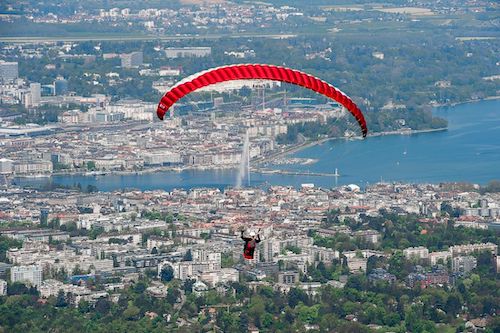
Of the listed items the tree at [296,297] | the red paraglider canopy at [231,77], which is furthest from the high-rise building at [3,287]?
the red paraglider canopy at [231,77]

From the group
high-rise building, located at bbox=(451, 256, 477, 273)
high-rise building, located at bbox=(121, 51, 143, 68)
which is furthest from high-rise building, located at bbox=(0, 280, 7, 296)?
high-rise building, located at bbox=(121, 51, 143, 68)

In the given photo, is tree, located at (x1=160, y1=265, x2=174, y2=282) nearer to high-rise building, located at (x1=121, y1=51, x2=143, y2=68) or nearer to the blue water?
the blue water

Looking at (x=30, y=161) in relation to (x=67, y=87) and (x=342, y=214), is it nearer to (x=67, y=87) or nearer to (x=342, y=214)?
(x=342, y=214)

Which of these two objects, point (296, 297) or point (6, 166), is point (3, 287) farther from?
point (6, 166)

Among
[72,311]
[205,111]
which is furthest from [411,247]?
[205,111]

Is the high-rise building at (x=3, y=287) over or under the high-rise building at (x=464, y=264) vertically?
over

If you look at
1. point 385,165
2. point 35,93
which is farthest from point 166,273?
point 35,93

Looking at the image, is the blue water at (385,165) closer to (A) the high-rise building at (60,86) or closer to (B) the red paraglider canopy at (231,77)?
(A) the high-rise building at (60,86)
